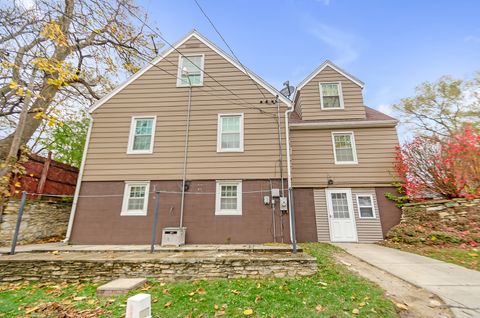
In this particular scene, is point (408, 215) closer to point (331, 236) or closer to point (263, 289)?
point (331, 236)

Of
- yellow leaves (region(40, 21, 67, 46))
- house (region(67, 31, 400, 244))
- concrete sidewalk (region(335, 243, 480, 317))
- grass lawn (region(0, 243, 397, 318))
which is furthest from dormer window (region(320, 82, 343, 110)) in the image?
yellow leaves (region(40, 21, 67, 46))

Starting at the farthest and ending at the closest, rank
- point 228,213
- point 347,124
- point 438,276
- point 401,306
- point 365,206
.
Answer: point 347,124, point 365,206, point 228,213, point 438,276, point 401,306

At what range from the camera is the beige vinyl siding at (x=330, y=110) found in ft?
31.0

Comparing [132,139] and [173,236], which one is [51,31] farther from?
[173,236]

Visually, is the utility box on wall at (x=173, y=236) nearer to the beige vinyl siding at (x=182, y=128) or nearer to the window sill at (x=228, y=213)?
the window sill at (x=228, y=213)

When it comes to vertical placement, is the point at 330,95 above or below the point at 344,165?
above

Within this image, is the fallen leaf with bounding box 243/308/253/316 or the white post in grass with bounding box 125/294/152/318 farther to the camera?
the fallen leaf with bounding box 243/308/253/316

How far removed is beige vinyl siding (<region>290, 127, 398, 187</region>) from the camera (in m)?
8.60

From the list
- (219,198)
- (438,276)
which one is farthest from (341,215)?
(219,198)

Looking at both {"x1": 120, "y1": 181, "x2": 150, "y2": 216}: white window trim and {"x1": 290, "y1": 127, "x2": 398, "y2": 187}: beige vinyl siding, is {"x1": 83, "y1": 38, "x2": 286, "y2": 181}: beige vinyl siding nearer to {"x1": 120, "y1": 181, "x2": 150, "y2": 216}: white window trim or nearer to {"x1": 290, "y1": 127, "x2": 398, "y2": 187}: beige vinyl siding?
{"x1": 120, "y1": 181, "x2": 150, "y2": 216}: white window trim

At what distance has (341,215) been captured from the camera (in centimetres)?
839

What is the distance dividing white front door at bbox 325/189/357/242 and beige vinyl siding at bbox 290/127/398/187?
1.40 ft

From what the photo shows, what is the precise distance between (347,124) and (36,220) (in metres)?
13.3

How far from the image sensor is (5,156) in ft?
24.5
